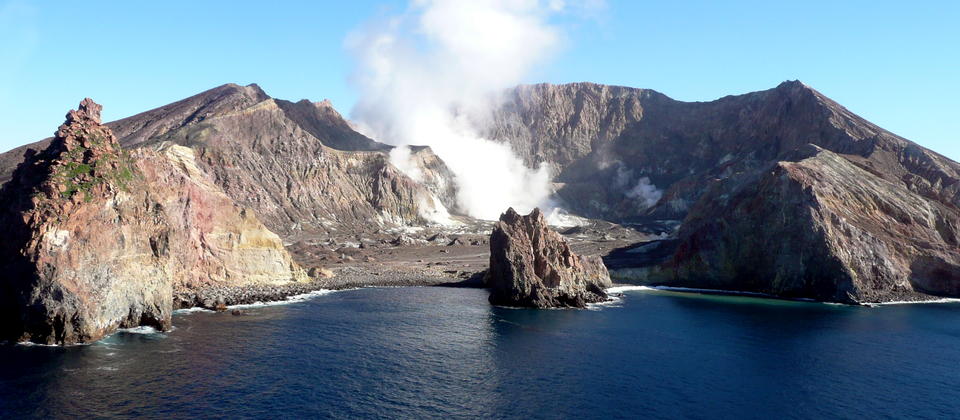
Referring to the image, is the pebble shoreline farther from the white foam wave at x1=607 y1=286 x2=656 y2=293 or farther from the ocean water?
the white foam wave at x1=607 y1=286 x2=656 y2=293

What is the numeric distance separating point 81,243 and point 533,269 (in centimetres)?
5842

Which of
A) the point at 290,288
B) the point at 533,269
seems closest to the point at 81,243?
the point at 290,288

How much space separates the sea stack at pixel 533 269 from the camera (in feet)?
287

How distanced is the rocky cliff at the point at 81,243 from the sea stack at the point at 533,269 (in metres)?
45.7

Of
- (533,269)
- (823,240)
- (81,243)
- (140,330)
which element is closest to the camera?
(81,243)

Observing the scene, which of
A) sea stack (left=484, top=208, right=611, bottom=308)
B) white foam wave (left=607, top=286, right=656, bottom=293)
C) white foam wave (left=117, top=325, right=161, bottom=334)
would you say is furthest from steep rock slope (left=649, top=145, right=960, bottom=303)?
white foam wave (left=117, top=325, right=161, bottom=334)

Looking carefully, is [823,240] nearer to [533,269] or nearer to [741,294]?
[741,294]

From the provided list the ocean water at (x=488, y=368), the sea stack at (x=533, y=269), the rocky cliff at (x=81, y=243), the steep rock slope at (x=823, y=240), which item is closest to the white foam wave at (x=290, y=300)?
the ocean water at (x=488, y=368)

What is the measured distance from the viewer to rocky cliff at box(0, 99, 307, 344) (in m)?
50.1

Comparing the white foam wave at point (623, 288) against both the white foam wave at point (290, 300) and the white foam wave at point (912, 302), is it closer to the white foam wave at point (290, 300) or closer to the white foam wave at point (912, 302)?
the white foam wave at point (912, 302)

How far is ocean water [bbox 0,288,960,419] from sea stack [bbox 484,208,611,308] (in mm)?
9339

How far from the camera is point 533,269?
3546 inches

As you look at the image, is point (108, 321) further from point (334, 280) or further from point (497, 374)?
point (334, 280)

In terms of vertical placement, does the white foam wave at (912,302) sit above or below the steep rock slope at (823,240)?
below
